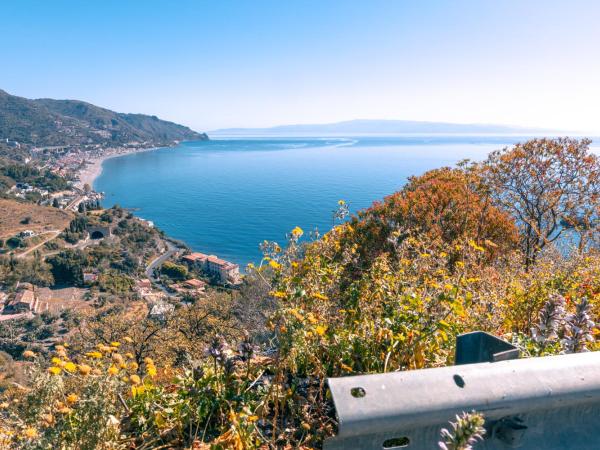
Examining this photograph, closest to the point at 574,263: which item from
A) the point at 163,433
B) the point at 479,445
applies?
the point at 479,445

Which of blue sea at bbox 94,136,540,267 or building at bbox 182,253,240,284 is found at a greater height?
blue sea at bbox 94,136,540,267

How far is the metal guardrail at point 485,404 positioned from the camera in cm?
160

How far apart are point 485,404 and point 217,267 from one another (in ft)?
161

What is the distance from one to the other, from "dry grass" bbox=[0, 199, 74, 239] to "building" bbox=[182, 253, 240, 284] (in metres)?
35.6

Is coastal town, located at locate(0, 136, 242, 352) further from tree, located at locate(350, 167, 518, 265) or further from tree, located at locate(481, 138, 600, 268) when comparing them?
tree, located at locate(481, 138, 600, 268)

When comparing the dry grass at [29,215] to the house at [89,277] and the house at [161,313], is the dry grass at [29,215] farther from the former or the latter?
the house at [161,313]

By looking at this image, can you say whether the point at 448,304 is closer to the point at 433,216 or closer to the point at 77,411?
the point at 77,411

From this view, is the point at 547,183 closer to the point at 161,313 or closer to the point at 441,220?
the point at 441,220

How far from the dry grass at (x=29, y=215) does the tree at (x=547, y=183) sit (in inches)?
3036

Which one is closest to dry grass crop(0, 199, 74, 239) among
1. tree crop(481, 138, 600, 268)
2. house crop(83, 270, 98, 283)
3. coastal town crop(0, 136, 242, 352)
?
coastal town crop(0, 136, 242, 352)

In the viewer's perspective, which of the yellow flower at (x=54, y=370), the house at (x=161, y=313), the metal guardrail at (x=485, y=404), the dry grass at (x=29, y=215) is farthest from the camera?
the dry grass at (x=29, y=215)

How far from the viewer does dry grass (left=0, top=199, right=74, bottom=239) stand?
225 ft

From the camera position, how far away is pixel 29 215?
74188 mm

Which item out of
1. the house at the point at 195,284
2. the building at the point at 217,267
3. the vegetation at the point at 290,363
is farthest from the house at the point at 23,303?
the vegetation at the point at 290,363
